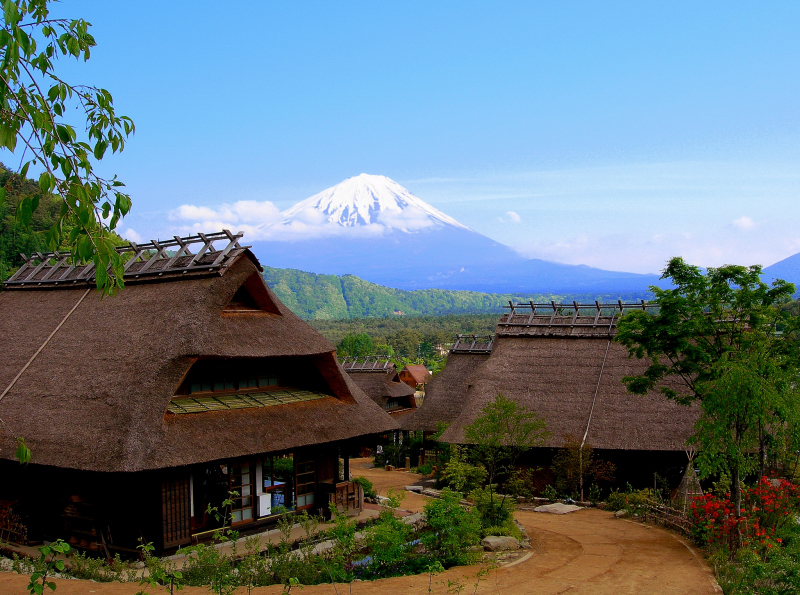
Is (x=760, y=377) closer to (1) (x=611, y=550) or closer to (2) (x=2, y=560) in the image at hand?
(1) (x=611, y=550)

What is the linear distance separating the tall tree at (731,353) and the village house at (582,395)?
16.6ft

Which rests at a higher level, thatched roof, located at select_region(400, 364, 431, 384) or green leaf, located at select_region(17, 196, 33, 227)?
green leaf, located at select_region(17, 196, 33, 227)

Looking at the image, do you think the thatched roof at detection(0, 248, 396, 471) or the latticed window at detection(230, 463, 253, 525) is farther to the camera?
the latticed window at detection(230, 463, 253, 525)

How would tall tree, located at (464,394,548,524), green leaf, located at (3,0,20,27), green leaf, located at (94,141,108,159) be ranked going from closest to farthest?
green leaf, located at (3,0,20,27)
green leaf, located at (94,141,108,159)
tall tree, located at (464,394,548,524)

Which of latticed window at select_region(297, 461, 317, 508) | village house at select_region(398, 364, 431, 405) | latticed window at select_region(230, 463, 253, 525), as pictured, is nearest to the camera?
latticed window at select_region(230, 463, 253, 525)

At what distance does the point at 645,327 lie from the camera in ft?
57.9

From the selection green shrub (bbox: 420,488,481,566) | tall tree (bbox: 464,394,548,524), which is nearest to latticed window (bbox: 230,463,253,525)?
green shrub (bbox: 420,488,481,566)

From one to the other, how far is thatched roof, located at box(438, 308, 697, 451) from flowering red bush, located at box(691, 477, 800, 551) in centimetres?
576

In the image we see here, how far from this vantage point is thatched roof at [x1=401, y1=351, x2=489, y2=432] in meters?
33.9

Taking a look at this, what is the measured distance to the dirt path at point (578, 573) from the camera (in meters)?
11.6

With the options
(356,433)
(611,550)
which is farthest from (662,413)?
(356,433)

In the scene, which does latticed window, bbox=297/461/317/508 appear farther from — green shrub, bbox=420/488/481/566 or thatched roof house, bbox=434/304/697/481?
thatched roof house, bbox=434/304/697/481

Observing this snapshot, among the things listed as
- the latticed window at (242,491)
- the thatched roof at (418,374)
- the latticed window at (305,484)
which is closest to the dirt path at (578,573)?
the latticed window at (242,491)

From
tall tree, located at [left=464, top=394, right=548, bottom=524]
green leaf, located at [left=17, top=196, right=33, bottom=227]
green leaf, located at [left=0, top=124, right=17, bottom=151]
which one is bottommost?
tall tree, located at [left=464, top=394, right=548, bottom=524]
